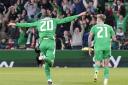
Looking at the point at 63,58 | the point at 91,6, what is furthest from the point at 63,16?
the point at 63,58

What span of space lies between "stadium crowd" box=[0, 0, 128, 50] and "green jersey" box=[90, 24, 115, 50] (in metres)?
8.84

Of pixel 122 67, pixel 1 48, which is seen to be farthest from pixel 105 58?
pixel 1 48

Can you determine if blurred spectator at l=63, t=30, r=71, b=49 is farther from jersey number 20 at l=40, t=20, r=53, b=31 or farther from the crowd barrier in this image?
jersey number 20 at l=40, t=20, r=53, b=31

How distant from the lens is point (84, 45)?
94.3 ft

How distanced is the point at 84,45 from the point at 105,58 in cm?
973

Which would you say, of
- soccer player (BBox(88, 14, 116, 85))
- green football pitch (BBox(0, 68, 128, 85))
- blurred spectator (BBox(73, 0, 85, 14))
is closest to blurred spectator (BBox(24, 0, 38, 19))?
blurred spectator (BBox(73, 0, 85, 14))

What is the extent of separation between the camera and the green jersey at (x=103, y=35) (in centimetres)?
1917

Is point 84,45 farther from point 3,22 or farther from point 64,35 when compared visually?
point 3,22

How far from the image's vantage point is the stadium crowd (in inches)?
1126

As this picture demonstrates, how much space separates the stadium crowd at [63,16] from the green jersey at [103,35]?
8841 mm

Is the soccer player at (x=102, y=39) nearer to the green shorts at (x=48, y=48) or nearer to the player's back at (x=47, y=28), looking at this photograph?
the player's back at (x=47, y=28)

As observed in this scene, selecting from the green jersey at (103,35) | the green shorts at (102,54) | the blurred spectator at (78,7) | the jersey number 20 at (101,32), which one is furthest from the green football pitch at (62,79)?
the blurred spectator at (78,7)

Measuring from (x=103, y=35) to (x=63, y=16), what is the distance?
10.0m

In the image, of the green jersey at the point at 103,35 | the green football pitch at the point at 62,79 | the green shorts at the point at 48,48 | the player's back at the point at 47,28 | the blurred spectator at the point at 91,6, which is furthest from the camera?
the blurred spectator at the point at 91,6
